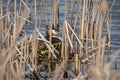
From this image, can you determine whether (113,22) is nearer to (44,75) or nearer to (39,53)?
(39,53)

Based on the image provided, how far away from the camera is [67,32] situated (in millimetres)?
6781

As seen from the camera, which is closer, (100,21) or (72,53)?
(100,21)

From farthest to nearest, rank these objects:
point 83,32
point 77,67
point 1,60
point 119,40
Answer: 1. point 119,40
2. point 83,32
3. point 77,67
4. point 1,60

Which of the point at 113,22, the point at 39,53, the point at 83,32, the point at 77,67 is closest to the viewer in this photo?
the point at 77,67

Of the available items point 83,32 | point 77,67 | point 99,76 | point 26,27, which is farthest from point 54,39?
point 99,76

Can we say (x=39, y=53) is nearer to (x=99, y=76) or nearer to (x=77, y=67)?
(x=77, y=67)

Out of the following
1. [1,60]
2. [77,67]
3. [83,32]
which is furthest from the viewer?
[83,32]

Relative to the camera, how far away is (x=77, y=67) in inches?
256

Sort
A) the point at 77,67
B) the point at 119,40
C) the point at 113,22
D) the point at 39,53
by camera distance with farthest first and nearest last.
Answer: the point at 113,22, the point at 119,40, the point at 39,53, the point at 77,67

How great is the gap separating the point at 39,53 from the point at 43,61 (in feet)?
0.71

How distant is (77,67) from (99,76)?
2957 millimetres

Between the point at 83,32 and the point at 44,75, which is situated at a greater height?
the point at 83,32

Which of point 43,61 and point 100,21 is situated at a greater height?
point 100,21

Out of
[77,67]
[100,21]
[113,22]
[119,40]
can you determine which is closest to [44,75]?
[77,67]
